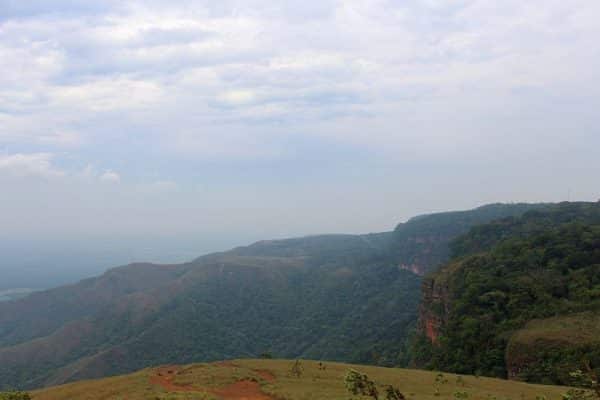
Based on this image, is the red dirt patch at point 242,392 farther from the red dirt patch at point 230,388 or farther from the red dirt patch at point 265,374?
the red dirt patch at point 265,374

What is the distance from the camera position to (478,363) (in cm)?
3653

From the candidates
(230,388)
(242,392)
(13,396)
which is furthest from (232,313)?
(13,396)

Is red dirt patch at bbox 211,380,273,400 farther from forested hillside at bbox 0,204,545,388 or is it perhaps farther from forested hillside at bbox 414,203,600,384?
forested hillside at bbox 0,204,545,388

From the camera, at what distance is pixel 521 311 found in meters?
38.3

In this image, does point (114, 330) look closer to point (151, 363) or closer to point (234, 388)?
point (151, 363)

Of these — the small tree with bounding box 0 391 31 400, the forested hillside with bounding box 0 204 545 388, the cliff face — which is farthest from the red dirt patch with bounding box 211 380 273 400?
the forested hillside with bounding box 0 204 545 388

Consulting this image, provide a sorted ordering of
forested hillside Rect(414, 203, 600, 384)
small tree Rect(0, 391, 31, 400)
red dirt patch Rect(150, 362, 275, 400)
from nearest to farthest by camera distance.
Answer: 1. small tree Rect(0, 391, 31, 400)
2. red dirt patch Rect(150, 362, 275, 400)
3. forested hillside Rect(414, 203, 600, 384)

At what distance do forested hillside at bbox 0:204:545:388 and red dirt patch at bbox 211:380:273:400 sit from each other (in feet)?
141

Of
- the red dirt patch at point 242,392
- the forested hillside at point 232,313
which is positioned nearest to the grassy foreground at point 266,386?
the red dirt patch at point 242,392

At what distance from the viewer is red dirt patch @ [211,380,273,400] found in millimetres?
19453

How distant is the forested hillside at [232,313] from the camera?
90875 mm

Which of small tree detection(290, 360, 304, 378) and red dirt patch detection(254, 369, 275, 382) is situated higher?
red dirt patch detection(254, 369, 275, 382)

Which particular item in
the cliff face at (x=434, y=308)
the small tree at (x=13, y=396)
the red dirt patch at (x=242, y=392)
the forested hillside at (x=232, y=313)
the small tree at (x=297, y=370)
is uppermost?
the small tree at (x=13, y=396)

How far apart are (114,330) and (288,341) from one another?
147ft
